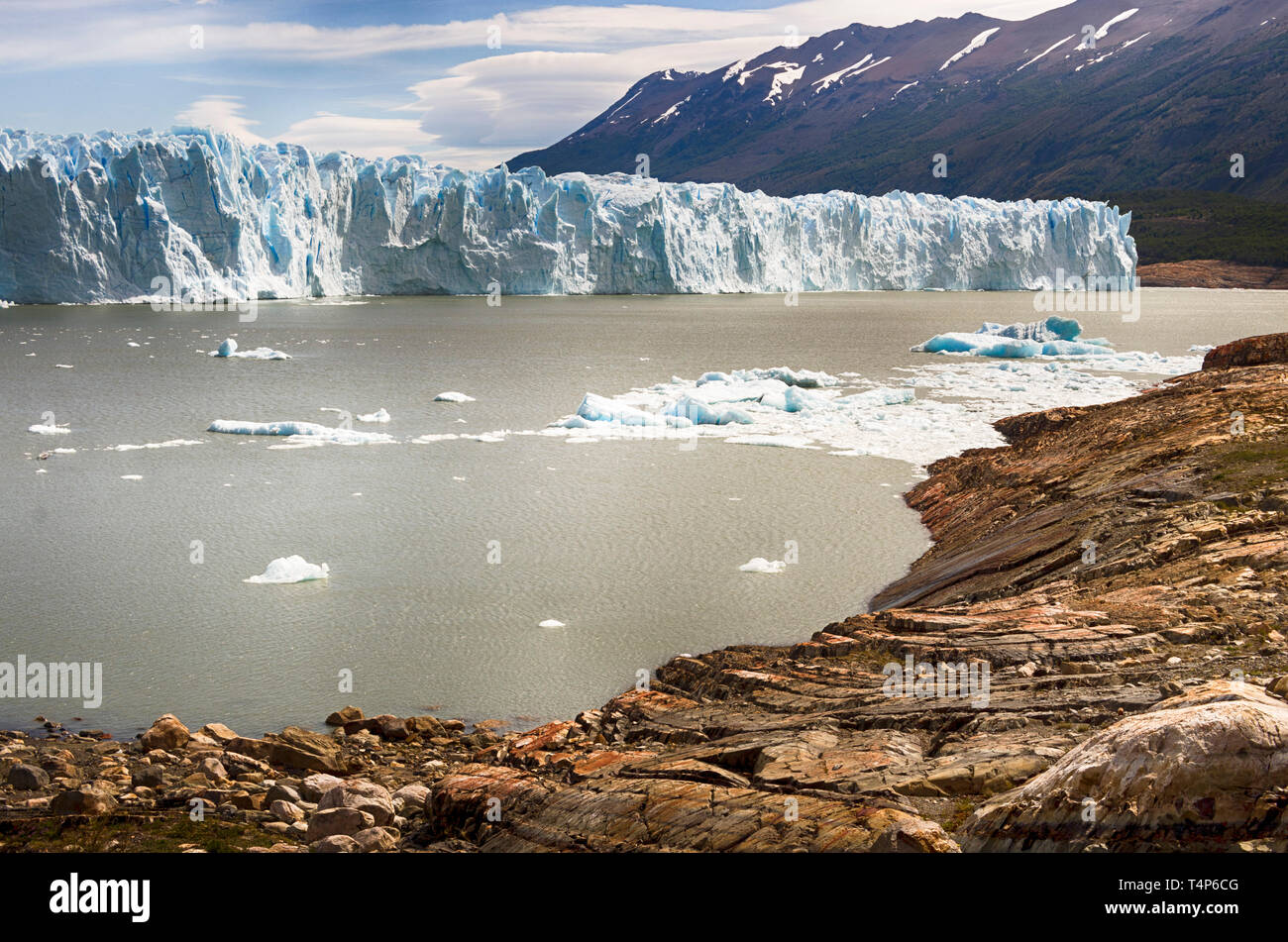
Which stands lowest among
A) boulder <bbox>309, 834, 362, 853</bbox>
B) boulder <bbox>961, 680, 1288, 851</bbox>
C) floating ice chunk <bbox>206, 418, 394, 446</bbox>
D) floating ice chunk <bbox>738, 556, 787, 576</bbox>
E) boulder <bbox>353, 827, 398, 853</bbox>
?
boulder <bbox>353, 827, 398, 853</bbox>

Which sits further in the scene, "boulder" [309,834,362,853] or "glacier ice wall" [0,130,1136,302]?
"glacier ice wall" [0,130,1136,302]

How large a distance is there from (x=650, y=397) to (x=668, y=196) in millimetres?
39925

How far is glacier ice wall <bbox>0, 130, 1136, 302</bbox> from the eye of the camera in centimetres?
4259

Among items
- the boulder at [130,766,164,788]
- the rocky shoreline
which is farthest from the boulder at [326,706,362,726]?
the boulder at [130,766,164,788]

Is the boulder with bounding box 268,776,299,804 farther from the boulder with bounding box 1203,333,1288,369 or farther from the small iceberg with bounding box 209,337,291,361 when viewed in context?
the small iceberg with bounding box 209,337,291,361

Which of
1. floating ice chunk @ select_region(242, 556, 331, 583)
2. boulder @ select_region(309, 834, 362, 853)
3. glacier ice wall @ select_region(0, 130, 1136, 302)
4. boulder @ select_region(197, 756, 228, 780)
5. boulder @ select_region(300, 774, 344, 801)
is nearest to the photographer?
boulder @ select_region(309, 834, 362, 853)

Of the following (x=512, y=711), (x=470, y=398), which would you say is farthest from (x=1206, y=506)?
(x=470, y=398)

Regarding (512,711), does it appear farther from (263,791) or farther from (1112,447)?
(1112,447)

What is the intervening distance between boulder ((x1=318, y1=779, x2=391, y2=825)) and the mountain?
122 meters

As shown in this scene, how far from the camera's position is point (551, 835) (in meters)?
4.12

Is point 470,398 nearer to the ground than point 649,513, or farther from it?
farther from it

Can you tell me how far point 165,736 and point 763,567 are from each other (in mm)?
5252

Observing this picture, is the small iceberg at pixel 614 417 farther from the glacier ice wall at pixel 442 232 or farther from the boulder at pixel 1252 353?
the glacier ice wall at pixel 442 232

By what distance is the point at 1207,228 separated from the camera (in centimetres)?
9512
